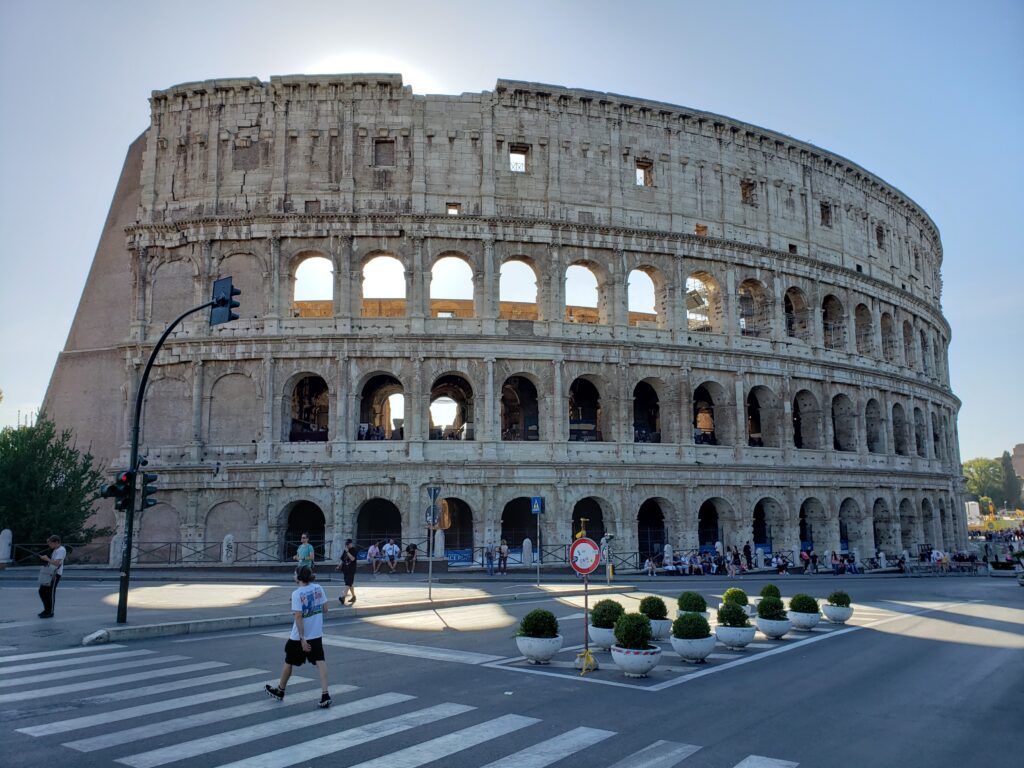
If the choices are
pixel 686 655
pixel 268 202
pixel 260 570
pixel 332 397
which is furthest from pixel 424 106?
pixel 686 655

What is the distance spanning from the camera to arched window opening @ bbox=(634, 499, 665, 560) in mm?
36375

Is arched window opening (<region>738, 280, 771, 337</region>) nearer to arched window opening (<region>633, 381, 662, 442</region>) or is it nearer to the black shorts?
arched window opening (<region>633, 381, 662, 442</region>)

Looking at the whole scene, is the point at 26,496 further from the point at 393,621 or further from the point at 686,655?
the point at 686,655

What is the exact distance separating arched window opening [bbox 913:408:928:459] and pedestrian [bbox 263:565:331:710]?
155 feet

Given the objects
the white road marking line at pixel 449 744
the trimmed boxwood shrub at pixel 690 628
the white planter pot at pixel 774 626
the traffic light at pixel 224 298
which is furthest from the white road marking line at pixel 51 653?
the white planter pot at pixel 774 626

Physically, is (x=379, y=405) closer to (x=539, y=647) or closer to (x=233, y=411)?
(x=233, y=411)

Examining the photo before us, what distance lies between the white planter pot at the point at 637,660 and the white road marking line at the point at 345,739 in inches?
114

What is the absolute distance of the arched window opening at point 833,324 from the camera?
43747 mm

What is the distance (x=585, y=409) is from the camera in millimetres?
39000

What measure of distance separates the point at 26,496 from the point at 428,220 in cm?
2025

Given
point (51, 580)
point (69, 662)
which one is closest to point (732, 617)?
point (69, 662)

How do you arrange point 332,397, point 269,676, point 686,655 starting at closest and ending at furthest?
point 269,676
point 686,655
point 332,397

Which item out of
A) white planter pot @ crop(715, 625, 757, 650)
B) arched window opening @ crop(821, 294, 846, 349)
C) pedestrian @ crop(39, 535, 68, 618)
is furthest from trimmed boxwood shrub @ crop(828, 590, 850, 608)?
arched window opening @ crop(821, 294, 846, 349)

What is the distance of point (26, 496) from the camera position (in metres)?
30.9
